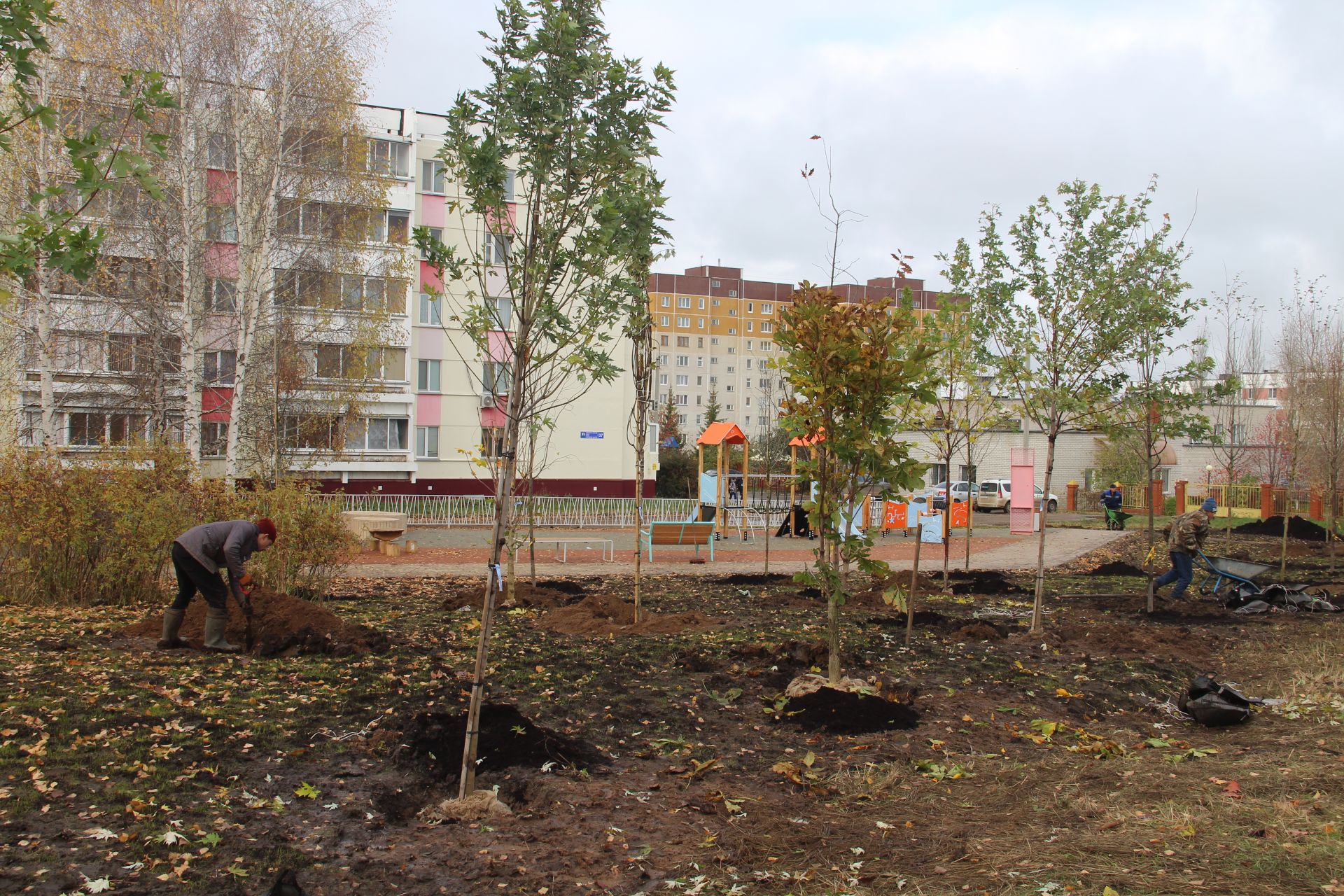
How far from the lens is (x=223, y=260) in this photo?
19828 millimetres

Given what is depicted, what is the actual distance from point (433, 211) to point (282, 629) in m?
26.2

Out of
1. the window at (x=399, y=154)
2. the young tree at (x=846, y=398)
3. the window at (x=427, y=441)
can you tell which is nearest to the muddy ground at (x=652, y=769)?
the young tree at (x=846, y=398)

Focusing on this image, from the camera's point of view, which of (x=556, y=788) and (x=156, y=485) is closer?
(x=556, y=788)

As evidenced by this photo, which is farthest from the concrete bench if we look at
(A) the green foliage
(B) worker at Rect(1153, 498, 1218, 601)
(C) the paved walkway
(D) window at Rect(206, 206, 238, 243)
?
(A) the green foliage

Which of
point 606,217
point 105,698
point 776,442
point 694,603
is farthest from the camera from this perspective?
point 776,442

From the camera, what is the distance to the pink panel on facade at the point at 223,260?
62.2 ft

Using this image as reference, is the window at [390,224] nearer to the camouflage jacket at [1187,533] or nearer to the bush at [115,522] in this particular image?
the bush at [115,522]

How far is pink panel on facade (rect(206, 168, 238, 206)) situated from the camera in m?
18.3

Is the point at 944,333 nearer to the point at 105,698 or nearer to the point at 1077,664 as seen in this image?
the point at 1077,664

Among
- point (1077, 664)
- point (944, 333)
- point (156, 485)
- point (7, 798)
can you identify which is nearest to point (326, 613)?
point (156, 485)

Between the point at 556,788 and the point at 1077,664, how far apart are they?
5.54m

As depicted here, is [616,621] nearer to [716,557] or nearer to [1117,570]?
[716,557]

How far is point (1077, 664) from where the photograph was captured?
28.0 feet

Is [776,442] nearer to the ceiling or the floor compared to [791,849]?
nearer to the ceiling
